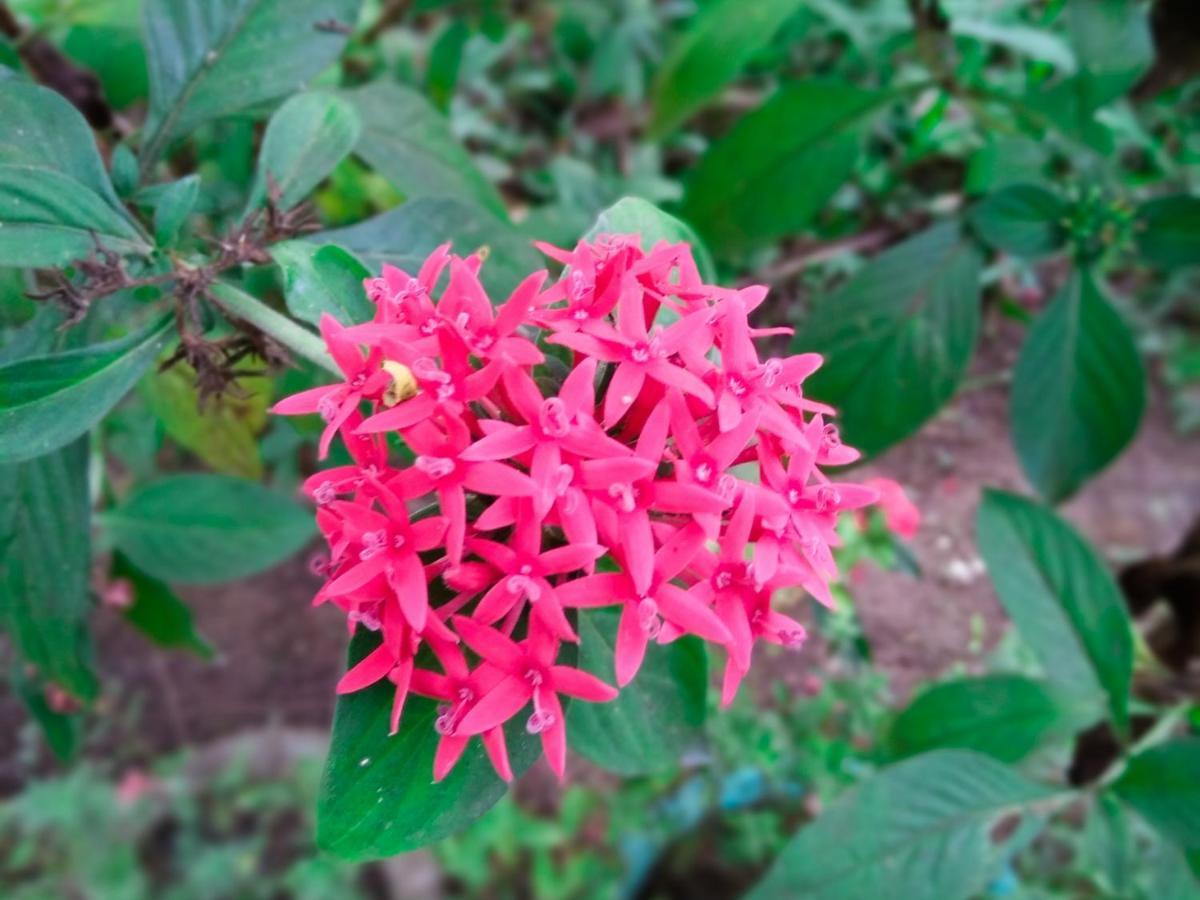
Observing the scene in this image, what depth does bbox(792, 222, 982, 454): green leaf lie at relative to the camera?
1.14m

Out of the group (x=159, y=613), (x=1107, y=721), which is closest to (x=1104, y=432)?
(x=1107, y=721)

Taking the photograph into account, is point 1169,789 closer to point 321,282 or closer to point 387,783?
point 387,783

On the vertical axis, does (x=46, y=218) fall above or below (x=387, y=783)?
above

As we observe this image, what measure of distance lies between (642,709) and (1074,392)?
799mm

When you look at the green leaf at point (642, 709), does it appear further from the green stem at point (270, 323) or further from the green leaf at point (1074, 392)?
the green leaf at point (1074, 392)

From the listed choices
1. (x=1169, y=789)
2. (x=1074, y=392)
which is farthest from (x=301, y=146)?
(x=1169, y=789)

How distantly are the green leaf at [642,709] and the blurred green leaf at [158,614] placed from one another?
0.70 meters

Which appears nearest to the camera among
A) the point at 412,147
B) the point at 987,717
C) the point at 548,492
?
the point at 548,492

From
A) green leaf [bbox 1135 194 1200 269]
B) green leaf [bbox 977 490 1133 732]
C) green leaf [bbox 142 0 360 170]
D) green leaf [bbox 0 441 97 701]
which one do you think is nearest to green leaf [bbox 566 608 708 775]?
green leaf [bbox 0 441 97 701]

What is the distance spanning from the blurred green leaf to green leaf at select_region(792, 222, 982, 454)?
87 centimetres

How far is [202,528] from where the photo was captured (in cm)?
109

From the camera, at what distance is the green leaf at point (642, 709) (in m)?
0.70

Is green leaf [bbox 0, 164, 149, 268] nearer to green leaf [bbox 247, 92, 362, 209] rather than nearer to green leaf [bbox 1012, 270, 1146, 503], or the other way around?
green leaf [bbox 247, 92, 362, 209]

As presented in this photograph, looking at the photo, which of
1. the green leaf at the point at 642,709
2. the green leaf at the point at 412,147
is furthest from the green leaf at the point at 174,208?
the green leaf at the point at 642,709
